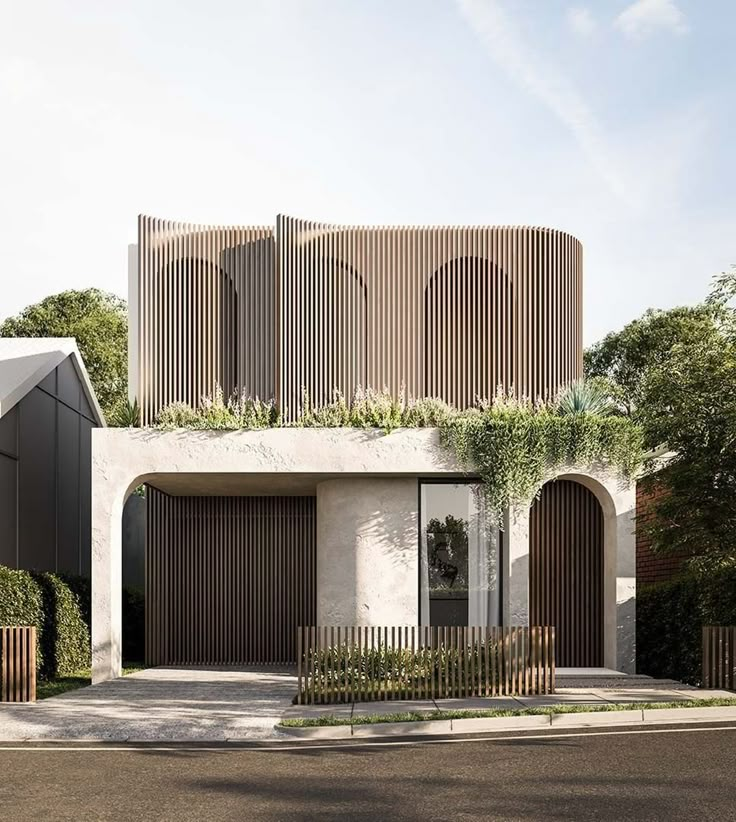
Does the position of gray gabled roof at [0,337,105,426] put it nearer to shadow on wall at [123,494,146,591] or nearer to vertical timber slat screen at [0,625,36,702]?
shadow on wall at [123,494,146,591]

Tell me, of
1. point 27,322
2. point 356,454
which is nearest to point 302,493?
point 356,454

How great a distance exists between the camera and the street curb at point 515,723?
12609 mm

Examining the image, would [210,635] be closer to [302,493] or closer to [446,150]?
[302,493]

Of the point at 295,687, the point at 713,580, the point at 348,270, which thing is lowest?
the point at 295,687

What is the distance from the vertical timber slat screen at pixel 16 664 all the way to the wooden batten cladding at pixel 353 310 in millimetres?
6240

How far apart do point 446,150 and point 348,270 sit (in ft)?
11.1

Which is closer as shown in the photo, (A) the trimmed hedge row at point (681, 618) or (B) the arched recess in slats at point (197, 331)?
(A) the trimmed hedge row at point (681, 618)

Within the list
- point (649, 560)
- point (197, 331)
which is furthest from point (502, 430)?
point (649, 560)

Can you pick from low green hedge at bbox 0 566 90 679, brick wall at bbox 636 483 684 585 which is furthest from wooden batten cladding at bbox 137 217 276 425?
brick wall at bbox 636 483 684 585

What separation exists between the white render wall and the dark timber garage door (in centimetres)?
353

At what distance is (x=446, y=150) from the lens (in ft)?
61.8

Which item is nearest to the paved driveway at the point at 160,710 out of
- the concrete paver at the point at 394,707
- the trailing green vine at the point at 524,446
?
the concrete paver at the point at 394,707

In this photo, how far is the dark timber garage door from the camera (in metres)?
22.8

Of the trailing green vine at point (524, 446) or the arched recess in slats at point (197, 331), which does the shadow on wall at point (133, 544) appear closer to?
the arched recess in slats at point (197, 331)
